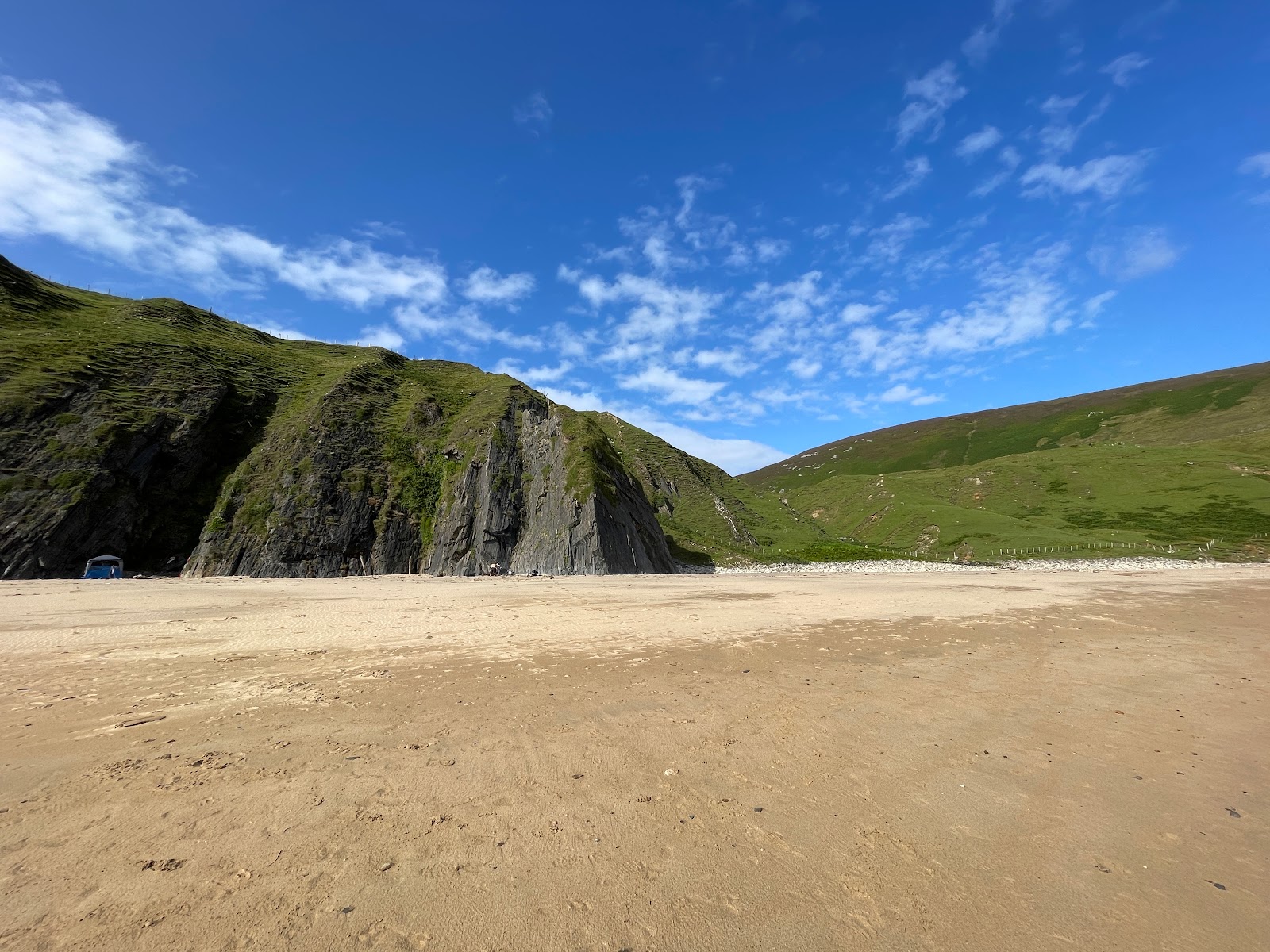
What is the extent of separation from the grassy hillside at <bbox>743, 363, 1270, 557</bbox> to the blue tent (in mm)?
92765

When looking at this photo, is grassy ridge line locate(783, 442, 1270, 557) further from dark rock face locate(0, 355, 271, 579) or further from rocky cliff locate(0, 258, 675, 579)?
dark rock face locate(0, 355, 271, 579)

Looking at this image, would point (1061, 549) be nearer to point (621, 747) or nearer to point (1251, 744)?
point (1251, 744)

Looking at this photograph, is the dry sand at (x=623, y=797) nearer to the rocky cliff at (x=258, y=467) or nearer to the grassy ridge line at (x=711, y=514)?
the rocky cliff at (x=258, y=467)

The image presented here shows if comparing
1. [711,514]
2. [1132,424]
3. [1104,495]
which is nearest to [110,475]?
[711,514]

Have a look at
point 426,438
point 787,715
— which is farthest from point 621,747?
point 426,438

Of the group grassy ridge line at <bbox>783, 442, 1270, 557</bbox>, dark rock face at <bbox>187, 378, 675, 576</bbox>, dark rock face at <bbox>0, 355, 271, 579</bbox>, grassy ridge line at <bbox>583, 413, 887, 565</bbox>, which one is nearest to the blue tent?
dark rock face at <bbox>0, 355, 271, 579</bbox>

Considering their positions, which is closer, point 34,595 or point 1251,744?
point 1251,744

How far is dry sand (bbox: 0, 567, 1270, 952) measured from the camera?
12.5 ft

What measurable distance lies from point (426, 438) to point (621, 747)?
55738 millimetres

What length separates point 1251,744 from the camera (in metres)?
7.66

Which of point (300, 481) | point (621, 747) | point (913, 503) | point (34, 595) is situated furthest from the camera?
point (913, 503)

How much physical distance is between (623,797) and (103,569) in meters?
47.4

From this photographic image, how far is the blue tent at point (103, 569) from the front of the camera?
35.2 metres

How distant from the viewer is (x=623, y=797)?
19.0 feet
